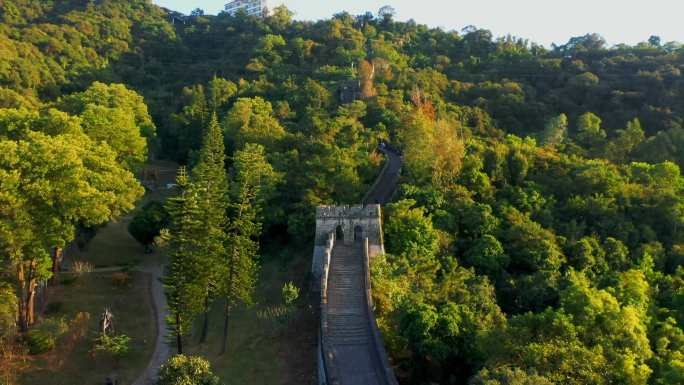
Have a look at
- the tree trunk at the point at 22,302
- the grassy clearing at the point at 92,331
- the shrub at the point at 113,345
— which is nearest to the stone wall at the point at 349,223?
the grassy clearing at the point at 92,331

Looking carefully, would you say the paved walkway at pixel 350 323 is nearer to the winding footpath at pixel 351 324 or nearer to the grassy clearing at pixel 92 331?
the winding footpath at pixel 351 324

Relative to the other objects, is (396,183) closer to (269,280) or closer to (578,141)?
(269,280)

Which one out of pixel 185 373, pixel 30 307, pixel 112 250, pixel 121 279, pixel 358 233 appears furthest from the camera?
pixel 112 250

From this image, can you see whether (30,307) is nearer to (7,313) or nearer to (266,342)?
→ (7,313)

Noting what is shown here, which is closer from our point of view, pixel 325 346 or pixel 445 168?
pixel 325 346

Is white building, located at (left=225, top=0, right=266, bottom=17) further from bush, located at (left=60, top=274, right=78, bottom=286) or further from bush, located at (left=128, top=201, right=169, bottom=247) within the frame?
bush, located at (left=60, top=274, right=78, bottom=286)

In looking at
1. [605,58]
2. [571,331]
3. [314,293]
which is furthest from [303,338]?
[605,58]

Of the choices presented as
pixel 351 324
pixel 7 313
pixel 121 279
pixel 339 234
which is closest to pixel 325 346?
pixel 351 324
